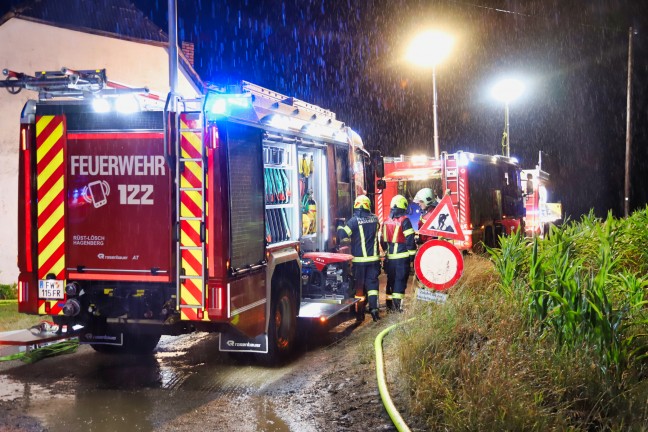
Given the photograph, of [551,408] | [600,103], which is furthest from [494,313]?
[600,103]

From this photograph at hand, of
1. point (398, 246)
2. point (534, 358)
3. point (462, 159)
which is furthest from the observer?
point (462, 159)

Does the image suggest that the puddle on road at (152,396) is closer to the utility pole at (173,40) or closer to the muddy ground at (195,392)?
the muddy ground at (195,392)

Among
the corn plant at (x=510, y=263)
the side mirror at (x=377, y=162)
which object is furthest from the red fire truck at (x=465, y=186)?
the corn plant at (x=510, y=263)

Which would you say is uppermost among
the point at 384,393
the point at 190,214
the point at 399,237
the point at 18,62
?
the point at 18,62

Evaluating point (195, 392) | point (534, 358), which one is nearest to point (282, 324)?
point (195, 392)

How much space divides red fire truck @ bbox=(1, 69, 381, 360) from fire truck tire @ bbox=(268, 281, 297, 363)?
7.4 inches

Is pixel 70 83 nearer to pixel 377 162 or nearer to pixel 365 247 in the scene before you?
pixel 365 247

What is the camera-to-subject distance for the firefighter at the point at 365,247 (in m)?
9.75

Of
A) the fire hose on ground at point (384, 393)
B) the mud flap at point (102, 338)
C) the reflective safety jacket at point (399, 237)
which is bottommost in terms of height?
the fire hose on ground at point (384, 393)

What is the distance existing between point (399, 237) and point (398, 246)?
0.55 ft

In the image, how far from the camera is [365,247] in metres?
9.77

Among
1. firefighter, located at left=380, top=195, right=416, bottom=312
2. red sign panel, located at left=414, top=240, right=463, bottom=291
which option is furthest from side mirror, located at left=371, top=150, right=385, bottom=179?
red sign panel, located at left=414, top=240, right=463, bottom=291

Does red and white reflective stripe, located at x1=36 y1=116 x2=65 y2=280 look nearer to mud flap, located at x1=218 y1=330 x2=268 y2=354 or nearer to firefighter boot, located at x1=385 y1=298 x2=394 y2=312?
mud flap, located at x1=218 y1=330 x2=268 y2=354

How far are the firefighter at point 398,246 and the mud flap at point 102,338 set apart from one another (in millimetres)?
3900
